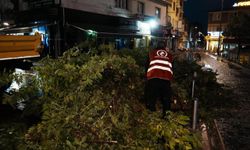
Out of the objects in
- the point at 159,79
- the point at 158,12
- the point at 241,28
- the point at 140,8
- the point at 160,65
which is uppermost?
the point at 158,12

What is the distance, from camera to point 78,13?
601 inches

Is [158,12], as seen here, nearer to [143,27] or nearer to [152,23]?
[152,23]

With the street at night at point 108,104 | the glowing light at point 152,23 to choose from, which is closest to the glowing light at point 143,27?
the glowing light at point 152,23

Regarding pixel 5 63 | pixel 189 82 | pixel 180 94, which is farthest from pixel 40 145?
pixel 189 82

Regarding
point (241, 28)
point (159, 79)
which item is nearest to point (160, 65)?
point (159, 79)

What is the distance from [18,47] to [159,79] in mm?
4553

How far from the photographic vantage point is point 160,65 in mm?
5621

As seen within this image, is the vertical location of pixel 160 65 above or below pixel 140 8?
below

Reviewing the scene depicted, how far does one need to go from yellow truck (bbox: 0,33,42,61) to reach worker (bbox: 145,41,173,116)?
4155 millimetres

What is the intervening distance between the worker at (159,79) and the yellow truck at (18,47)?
4.15m

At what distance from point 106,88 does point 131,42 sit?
666 inches

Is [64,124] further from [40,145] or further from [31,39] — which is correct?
[31,39]

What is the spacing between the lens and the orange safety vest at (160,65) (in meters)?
5.52

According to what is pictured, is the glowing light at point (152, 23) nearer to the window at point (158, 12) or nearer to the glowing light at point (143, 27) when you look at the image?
the glowing light at point (143, 27)
